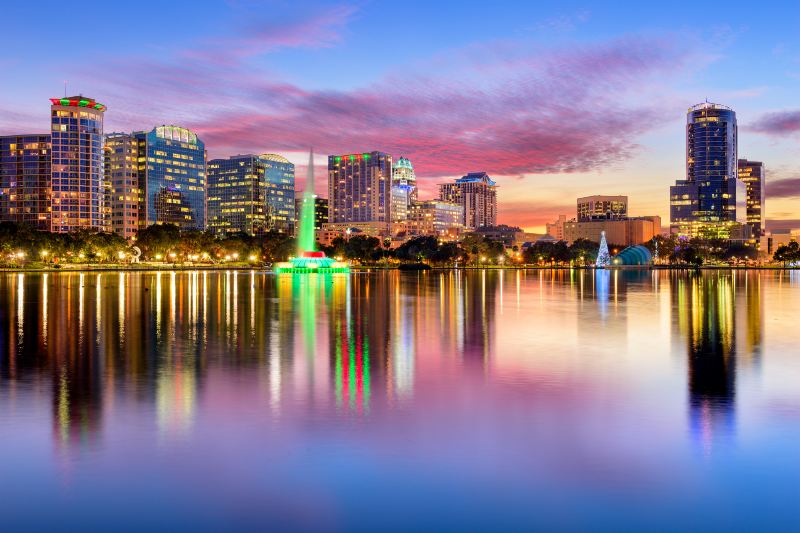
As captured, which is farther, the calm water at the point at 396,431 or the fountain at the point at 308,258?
the fountain at the point at 308,258

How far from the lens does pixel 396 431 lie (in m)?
16.0

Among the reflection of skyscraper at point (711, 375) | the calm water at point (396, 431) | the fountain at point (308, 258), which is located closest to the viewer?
the calm water at point (396, 431)

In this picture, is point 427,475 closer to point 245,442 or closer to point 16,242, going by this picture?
point 245,442

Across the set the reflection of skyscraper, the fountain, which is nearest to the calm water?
the reflection of skyscraper

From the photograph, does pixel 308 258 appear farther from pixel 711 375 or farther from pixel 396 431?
pixel 396 431

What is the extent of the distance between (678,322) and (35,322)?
3908 centimetres

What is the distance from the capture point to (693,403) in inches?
755

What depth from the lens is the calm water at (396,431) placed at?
11.6 meters

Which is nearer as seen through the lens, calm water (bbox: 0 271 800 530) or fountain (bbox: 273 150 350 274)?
calm water (bbox: 0 271 800 530)

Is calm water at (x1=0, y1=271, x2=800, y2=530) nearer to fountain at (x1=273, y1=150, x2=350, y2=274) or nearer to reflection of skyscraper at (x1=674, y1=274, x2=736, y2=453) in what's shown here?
reflection of skyscraper at (x1=674, y1=274, x2=736, y2=453)

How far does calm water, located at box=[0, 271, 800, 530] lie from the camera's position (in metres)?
11.6

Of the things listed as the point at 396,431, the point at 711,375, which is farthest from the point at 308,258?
the point at 396,431

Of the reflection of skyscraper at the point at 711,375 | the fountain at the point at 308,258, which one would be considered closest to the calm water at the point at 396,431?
the reflection of skyscraper at the point at 711,375

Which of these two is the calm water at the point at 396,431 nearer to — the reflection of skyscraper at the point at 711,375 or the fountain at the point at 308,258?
the reflection of skyscraper at the point at 711,375
